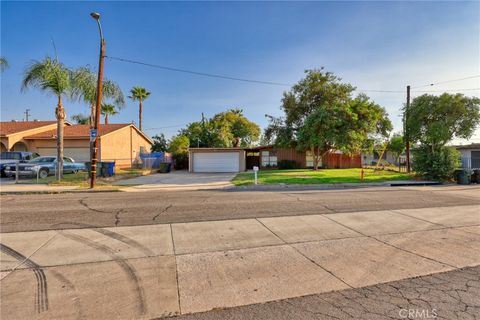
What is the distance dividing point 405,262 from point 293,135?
25.2m

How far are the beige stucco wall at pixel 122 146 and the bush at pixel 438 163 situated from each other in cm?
2604

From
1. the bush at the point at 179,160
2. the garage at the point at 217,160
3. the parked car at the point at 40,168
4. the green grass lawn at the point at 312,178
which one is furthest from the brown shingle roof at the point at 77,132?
the green grass lawn at the point at 312,178

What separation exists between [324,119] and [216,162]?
1235 cm

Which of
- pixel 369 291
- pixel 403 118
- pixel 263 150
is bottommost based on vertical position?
pixel 369 291

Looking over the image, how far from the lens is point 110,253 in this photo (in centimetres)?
462

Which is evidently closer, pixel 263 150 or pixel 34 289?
pixel 34 289

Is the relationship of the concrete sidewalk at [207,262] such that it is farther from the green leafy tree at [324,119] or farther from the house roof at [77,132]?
the house roof at [77,132]

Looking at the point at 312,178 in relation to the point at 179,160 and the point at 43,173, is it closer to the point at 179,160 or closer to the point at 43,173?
the point at 43,173

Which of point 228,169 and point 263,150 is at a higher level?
point 263,150

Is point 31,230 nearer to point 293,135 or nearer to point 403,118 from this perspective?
point 403,118

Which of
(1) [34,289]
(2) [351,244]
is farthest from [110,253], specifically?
(2) [351,244]

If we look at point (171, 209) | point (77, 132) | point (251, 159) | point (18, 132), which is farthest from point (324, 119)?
point (18, 132)

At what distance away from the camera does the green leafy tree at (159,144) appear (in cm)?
3625

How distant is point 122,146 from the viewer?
2883cm
